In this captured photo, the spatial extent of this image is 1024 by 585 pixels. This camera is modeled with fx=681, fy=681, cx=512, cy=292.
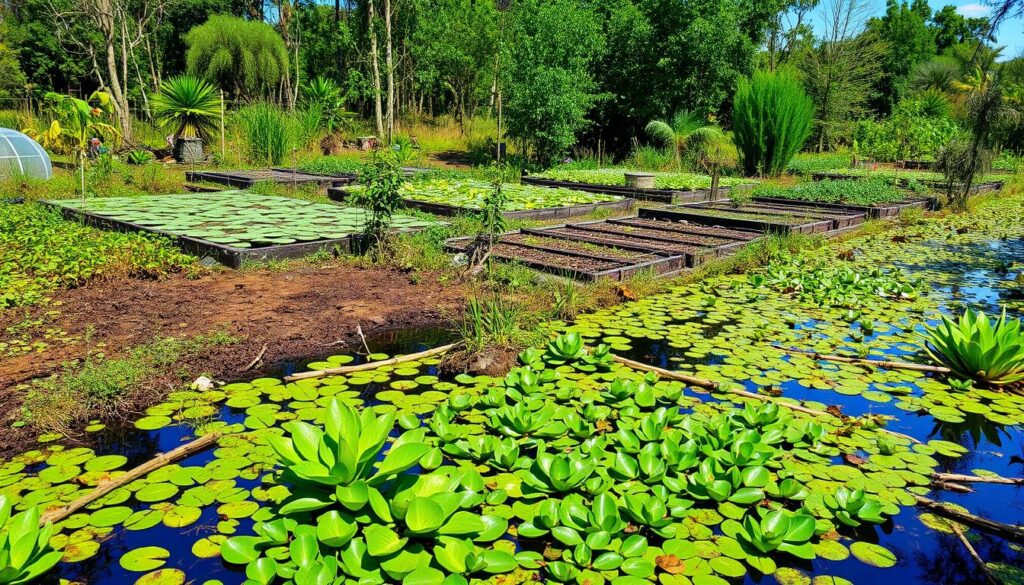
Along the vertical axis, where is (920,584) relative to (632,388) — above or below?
below

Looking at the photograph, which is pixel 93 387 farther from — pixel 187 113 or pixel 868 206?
pixel 187 113

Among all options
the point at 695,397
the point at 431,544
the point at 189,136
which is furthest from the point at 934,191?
the point at 189,136

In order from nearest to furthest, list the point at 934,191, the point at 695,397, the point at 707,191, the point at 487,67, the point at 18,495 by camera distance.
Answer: the point at 18,495
the point at 695,397
the point at 707,191
the point at 934,191
the point at 487,67

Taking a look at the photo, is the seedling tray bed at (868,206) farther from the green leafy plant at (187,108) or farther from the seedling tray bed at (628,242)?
the green leafy plant at (187,108)

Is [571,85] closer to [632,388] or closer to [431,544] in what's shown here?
[632,388]

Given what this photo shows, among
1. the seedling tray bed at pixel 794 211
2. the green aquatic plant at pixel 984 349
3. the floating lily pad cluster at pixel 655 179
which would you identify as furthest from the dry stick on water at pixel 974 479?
the floating lily pad cluster at pixel 655 179

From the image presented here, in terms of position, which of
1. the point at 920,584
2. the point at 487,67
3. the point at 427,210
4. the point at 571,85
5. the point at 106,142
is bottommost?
the point at 920,584

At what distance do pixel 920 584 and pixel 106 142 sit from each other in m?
17.3

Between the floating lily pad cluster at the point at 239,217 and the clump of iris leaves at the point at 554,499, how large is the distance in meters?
4.13

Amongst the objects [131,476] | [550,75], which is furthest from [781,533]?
[550,75]

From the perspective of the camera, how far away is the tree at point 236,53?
2397 centimetres

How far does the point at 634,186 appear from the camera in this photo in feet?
40.1

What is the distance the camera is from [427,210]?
29.8ft

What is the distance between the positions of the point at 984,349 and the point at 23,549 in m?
4.29
